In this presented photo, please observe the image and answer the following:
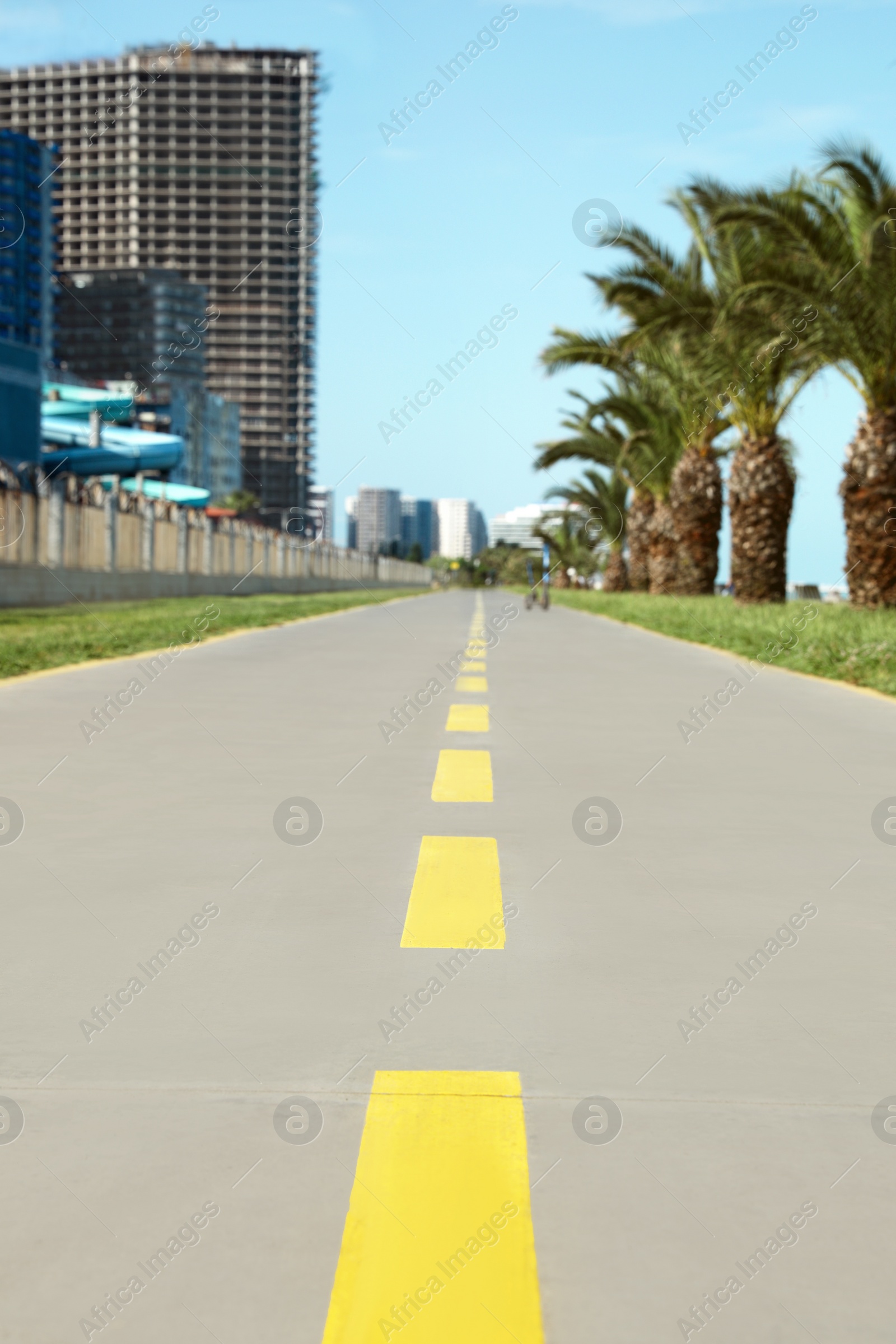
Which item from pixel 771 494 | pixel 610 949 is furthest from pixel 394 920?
pixel 771 494

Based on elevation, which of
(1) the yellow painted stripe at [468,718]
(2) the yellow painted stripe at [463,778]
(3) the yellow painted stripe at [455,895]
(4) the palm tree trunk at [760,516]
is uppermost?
(4) the palm tree trunk at [760,516]

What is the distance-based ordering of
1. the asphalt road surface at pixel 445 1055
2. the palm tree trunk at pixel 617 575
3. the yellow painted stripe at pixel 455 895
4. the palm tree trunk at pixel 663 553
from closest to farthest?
the asphalt road surface at pixel 445 1055
the yellow painted stripe at pixel 455 895
the palm tree trunk at pixel 663 553
the palm tree trunk at pixel 617 575

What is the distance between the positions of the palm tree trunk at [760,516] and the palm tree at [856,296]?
5.88 metres

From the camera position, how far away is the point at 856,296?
82.5ft

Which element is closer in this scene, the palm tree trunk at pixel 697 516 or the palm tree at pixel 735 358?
the palm tree at pixel 735 358

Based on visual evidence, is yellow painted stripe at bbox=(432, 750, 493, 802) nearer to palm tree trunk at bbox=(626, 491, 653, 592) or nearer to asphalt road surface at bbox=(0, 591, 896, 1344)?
asphalt road surface at bbox=(0, 591, 896, 1344)

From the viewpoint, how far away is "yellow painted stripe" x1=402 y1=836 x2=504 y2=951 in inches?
212

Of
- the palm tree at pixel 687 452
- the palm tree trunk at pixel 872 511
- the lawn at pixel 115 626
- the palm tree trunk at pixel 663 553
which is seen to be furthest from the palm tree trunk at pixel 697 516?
the palm tree trunk at pixel 872 511

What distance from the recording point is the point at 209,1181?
3.20 metres

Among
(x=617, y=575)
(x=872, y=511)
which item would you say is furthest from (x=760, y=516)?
(x=617, y=575)

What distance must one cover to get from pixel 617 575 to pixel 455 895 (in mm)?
56198

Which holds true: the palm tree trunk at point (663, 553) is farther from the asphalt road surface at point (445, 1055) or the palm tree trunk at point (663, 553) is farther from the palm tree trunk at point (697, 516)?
the asphalt road surface at point (445, 1055)

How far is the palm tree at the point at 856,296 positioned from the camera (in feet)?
81.4

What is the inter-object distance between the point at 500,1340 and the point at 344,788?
6182mm
